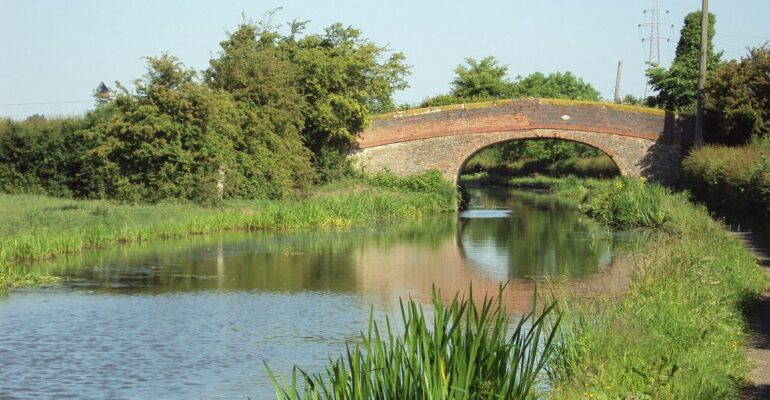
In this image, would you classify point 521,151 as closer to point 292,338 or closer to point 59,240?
point 59,240

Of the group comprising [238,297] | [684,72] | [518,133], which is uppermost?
[684,72]

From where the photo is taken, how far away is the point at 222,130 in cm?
3048

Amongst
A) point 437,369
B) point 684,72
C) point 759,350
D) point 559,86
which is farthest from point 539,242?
point 559,86

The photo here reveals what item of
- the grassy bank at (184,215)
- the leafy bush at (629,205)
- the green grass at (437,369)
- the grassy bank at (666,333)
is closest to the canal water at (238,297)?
the grassy bank at (184,215)

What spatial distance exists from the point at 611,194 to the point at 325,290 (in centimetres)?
1772

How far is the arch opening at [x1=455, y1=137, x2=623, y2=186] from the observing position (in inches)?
2225

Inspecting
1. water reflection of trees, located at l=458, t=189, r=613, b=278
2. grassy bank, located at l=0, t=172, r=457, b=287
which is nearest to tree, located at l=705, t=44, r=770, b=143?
water reflection of trees, located at l=458, t=189, r=613, b=278

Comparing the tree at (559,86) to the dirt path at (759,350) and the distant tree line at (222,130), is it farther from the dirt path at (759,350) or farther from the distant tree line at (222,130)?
the dirt path at (759,350)

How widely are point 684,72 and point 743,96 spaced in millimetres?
11766

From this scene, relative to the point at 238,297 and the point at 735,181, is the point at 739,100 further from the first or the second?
the point at 238,297

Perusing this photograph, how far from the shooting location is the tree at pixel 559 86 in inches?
2751

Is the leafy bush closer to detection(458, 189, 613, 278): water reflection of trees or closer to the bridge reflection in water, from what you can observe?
detection(458, 189, 613, 278): water reflection of trees

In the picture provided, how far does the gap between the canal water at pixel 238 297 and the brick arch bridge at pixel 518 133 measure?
1080 cm

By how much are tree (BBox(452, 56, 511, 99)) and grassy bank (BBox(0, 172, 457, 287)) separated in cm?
2008
